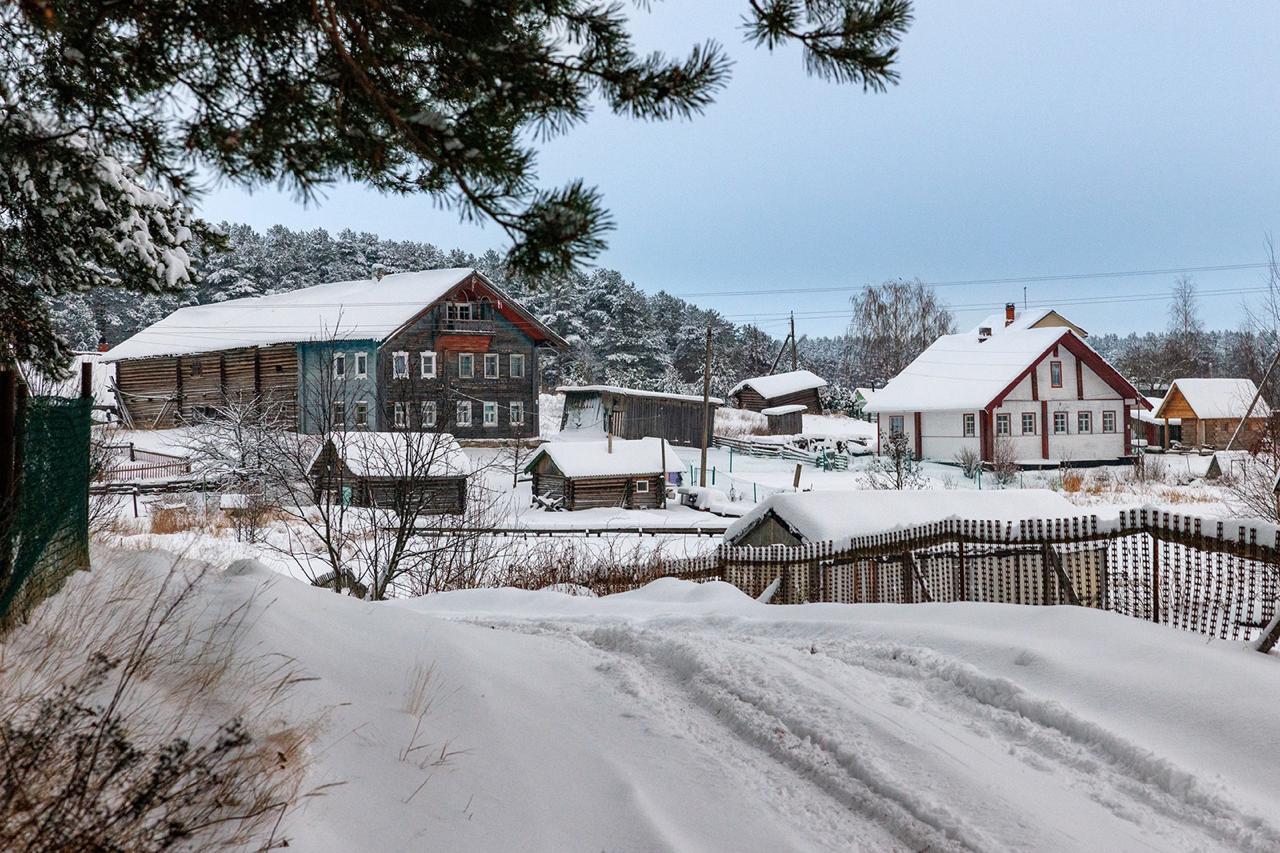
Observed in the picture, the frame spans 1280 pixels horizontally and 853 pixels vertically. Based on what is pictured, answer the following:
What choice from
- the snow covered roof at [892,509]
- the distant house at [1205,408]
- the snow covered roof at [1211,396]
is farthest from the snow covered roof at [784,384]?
the snow covered roof at [892,509]

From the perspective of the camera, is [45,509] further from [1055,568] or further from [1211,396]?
[1211,396]

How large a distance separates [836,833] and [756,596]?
406 inches

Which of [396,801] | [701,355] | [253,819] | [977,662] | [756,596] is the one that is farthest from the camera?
[701,355]

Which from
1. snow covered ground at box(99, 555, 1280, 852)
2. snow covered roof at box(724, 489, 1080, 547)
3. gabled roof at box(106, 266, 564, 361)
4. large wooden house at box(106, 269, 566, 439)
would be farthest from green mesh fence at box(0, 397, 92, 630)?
large wooden house at box(106, 269, 566, 439)

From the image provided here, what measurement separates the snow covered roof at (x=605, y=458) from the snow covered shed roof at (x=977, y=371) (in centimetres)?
1816

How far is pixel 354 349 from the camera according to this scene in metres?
41.7

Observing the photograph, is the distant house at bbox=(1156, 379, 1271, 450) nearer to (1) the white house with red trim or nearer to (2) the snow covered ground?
(1) the white house with red trim

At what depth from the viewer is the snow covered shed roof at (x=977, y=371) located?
139 ft

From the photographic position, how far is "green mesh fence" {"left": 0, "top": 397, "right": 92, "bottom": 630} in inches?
167

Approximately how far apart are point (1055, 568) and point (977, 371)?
38.7m

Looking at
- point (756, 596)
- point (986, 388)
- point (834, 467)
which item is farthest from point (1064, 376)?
point (756, 596)

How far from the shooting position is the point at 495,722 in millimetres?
4418

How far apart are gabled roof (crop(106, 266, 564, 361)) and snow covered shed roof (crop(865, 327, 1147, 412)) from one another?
2063 cm

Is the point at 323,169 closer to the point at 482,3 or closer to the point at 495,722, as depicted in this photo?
the point at 482,3
